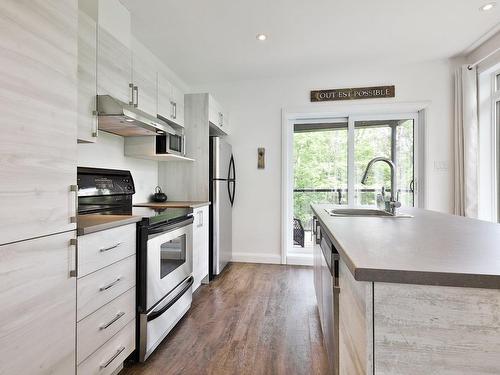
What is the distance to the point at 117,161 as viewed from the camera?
255 centimetres

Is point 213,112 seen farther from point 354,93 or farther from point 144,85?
point 354,93

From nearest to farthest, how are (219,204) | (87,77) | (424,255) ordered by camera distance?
(424,255) < (87,77) < (219,204)

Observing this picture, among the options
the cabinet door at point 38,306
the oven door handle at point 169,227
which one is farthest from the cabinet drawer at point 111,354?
the oven door handle at point 169,227

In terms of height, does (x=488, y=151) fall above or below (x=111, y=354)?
above

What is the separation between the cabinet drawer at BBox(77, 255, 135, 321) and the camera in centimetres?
125

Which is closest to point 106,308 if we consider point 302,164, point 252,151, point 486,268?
point 486,268

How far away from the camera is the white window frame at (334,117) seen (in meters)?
3.56

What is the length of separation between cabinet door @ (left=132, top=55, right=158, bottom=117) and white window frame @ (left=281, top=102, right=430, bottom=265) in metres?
1.90

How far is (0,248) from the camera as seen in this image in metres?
0.91

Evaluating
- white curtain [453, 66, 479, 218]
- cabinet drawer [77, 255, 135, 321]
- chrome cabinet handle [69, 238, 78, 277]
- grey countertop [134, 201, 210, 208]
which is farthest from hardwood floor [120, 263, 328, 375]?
white curtain [453, 66, 479, 218]

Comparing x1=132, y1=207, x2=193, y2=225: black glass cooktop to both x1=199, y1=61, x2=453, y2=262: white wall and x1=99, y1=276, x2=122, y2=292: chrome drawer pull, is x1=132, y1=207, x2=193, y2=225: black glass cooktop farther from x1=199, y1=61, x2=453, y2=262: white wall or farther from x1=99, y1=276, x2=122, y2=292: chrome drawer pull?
x1=199, y1=61, x2=453, y2=262: white wall

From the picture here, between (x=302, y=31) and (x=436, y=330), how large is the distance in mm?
2825

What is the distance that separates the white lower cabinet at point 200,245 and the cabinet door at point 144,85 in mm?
1051

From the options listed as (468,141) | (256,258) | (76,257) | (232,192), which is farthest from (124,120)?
(468,141)
